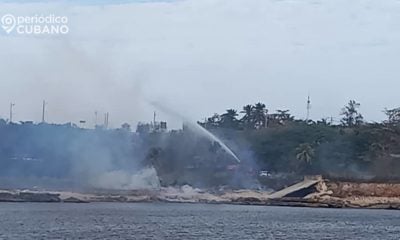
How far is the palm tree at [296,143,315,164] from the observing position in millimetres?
146750

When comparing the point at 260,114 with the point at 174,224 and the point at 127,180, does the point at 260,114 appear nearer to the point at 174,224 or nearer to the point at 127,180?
the point at 127,180

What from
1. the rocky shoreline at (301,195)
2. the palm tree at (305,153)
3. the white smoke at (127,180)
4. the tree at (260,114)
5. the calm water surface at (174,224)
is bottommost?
the calm water surface at (174,224)

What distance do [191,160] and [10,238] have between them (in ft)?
273

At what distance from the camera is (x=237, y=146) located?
158m

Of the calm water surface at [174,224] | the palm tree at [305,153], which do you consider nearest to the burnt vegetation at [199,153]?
the palm tree at [305,153]

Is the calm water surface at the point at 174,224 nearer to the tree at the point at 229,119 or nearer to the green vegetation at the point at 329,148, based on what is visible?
the green vegetation at the point at 329,148

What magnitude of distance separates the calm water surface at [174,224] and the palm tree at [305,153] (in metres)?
39.9

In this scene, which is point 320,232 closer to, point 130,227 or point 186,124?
point 130,227

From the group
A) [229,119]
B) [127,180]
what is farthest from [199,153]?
[229,119]

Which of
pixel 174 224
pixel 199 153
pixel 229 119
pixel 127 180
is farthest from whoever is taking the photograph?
pixel 229 119

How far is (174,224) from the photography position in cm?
8106

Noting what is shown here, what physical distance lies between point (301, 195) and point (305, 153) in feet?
54.8

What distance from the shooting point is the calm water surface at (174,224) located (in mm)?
68062

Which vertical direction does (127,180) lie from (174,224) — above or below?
above
